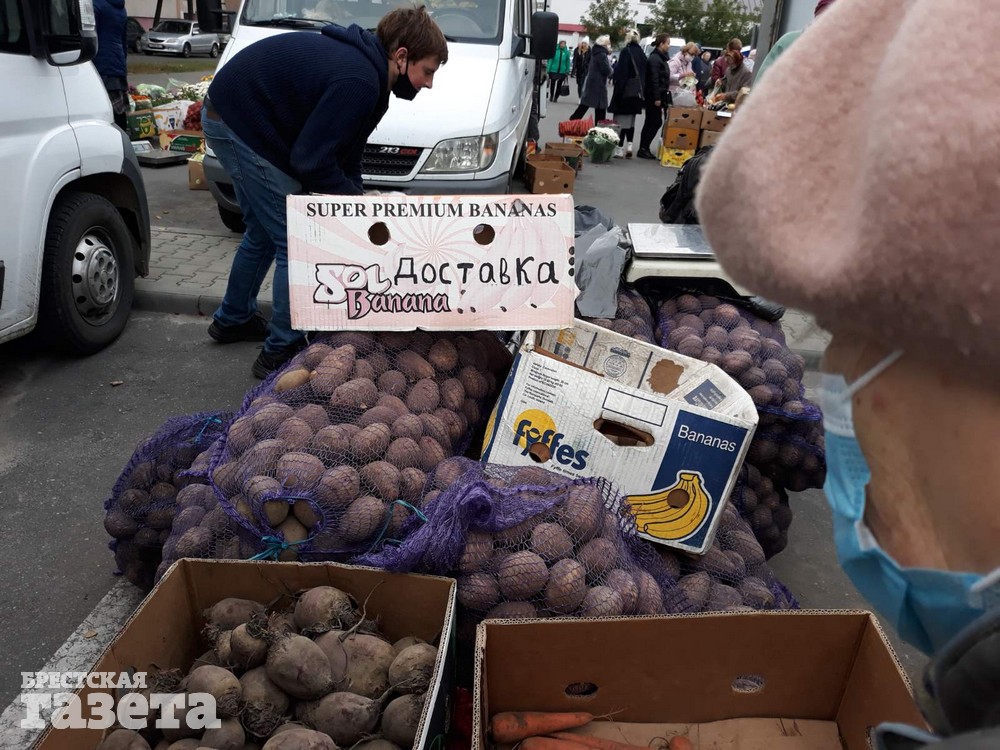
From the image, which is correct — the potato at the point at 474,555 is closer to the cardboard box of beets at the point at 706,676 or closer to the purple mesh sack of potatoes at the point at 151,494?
the cardboard box of beets at the point at 706,676

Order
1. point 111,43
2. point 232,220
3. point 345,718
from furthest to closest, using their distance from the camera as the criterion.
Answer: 1. point 111,43
2. point 232,220
3. point 345,718

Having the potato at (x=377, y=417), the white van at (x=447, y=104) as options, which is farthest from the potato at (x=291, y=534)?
the white van at (x=447, y=104)

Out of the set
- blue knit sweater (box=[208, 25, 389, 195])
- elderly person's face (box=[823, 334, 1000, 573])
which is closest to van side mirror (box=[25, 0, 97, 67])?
blue knit sweater (box=[208, 25, 389, 195])

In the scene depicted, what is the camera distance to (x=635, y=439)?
2.79 metres

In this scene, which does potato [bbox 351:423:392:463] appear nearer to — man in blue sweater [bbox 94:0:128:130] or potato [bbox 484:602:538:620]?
potato [bbox 484:602:538:620]

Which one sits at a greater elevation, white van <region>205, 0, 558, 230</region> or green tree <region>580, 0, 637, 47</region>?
white van <region>205, 0, 558, 230</region>

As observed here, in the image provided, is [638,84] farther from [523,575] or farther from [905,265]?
[905,265]

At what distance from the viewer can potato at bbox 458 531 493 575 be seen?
2.22 meters

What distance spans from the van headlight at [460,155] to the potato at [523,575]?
4465 millimetres

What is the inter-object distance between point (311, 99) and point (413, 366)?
1.82 metres

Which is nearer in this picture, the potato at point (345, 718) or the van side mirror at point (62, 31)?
the potato at point (345, 718)

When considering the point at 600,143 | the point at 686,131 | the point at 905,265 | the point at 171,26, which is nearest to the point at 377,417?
the point at 905,265

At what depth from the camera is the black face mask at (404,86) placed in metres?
4.07

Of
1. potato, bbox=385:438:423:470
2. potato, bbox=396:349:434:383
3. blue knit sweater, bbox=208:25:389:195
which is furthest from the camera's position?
blue knit sweater, bbox=208:25:389:195
